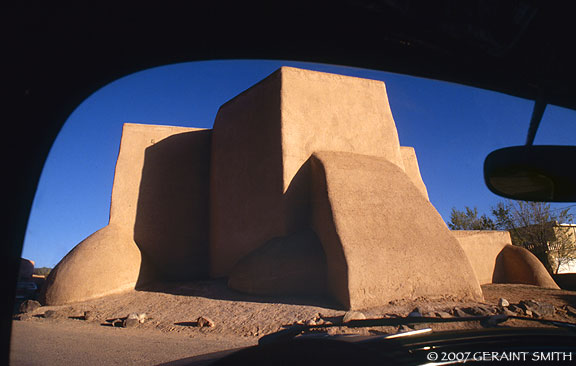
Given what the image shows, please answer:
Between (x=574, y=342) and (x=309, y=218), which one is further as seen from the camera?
(x=309, y=218)

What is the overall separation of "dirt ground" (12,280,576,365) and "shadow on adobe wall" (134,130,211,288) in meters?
2.26

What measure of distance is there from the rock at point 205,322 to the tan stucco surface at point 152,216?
14.5 ft

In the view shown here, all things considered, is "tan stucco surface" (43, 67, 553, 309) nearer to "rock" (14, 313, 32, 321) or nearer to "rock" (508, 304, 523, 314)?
"rock" (508, 304, 523, 314)

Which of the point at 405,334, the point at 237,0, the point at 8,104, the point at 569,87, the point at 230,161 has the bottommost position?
the point at 405,334

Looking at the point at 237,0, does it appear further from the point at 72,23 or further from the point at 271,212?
the point at 271,212

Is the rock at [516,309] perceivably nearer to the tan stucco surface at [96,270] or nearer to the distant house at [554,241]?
the tan stucco surface at [96,270]

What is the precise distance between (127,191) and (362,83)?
28.3ft

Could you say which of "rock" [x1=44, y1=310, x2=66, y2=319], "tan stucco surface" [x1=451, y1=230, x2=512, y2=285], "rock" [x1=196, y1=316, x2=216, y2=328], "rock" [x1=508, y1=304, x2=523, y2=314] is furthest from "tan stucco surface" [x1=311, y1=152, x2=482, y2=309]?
"rock" [x1=44, y1=310, x2=66, y2=319]

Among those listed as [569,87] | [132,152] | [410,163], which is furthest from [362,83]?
[569,87]

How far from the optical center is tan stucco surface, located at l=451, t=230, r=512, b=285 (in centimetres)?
1282

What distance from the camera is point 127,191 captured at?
11.3 meters

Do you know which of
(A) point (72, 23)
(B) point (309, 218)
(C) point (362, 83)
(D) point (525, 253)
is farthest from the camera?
(D) point (525, 253)

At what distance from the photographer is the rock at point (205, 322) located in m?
6.30

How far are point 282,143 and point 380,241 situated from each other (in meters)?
3.68
